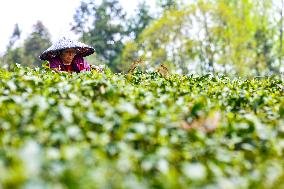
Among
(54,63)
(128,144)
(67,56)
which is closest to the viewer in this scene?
(128,144)

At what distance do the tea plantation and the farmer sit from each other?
12.9 feet

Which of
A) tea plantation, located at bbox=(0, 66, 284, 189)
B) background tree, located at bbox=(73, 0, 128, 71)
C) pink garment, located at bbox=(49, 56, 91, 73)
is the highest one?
background tree, located at bbox=(73, 0, 128, 71)

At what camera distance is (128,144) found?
8.29 ft

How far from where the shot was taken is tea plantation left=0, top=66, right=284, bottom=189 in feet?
6.15

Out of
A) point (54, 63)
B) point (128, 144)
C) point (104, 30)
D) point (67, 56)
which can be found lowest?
point (128, 144)

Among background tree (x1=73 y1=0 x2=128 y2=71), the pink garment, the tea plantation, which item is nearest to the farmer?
the pink garment

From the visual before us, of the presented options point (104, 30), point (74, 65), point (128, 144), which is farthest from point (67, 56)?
point (104, 30)

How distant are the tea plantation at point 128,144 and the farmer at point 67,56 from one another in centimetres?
393

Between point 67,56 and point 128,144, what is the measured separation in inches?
214

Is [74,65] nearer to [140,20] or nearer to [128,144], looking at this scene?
[128,144]

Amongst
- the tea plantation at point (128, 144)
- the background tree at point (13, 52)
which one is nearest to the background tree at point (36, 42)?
the background tree at point (13, 52)

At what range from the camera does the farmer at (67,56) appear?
757 centimetres

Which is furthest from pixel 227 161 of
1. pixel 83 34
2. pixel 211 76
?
pixel 83 34

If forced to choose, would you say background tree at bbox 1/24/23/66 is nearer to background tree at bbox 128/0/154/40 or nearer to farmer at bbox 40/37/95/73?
background tree at bbox 128/0/154/40
